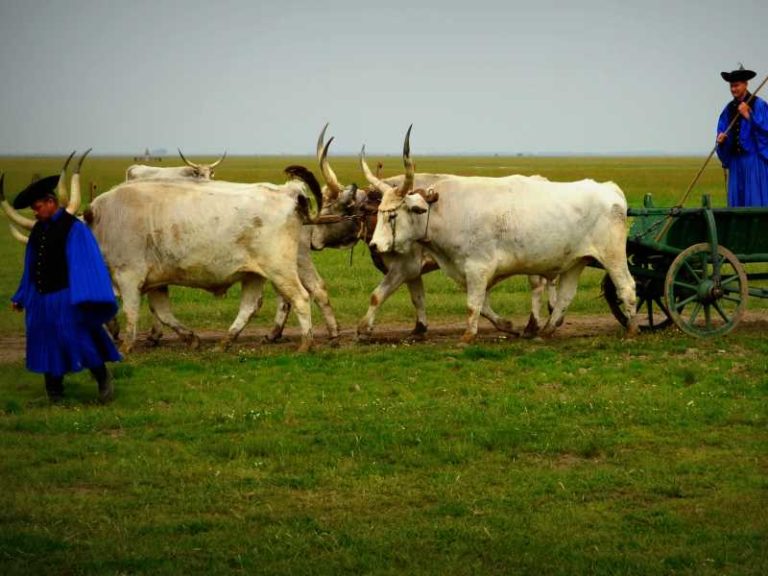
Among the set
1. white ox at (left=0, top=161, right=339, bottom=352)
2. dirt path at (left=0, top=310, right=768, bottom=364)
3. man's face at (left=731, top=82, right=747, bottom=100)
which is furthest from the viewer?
dirt path at (left=0, top=310, right=768, bottom=364)

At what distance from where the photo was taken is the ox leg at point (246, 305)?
13.1m

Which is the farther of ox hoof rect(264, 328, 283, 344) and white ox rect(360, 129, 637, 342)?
ox hoof rect(264, 328, 283, 344)

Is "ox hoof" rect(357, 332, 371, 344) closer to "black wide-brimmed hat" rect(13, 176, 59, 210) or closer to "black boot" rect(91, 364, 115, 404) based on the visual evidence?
"black boot" rect(91, 364, 115, 404)

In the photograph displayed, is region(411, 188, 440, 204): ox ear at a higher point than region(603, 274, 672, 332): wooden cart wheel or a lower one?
higher

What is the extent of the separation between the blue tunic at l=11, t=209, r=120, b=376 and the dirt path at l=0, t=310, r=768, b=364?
10.1ft

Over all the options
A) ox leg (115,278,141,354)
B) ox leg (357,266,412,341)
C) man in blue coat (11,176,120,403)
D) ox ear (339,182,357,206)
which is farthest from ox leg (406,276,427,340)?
man in blue coat (11,176,120,403)

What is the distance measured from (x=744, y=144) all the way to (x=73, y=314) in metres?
8.01

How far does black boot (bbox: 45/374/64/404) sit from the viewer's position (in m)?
10.3

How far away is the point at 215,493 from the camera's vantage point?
7.86m

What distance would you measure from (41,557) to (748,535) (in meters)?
4.15

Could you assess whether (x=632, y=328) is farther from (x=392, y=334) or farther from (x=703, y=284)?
(x=392, y=334)

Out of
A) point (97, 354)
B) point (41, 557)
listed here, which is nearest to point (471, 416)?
point (97, 354)

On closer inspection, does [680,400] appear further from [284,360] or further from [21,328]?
[21,328]

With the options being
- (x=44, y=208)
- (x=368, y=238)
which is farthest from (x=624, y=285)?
(x=44, y=208)
